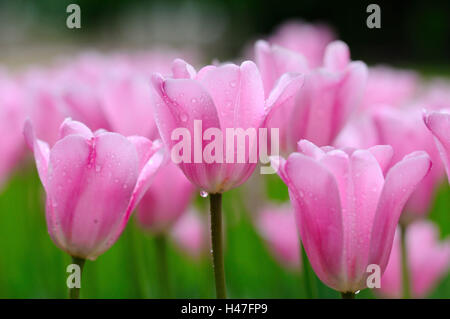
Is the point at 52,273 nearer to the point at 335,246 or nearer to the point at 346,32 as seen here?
the point at 335,246

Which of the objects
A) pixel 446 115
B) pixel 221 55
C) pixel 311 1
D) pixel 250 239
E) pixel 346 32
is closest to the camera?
pixel 446 115

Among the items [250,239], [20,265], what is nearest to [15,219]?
[20,265]

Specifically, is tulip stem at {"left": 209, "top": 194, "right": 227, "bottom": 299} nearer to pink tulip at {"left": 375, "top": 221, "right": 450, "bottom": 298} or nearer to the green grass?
the green grass

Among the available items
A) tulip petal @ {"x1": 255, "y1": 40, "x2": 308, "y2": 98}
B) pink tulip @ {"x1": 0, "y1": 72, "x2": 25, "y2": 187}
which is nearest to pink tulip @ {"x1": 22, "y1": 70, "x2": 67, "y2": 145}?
pink tulip @ {"x1": 0, "y1": 72, "x2": 25, "y2": 187}

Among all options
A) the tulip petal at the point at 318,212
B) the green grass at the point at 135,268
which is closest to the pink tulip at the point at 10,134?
the green grass at the point at 135,268

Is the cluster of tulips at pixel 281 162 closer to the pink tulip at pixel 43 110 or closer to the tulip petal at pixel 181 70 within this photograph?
the tulip petal at pixel 181 70
